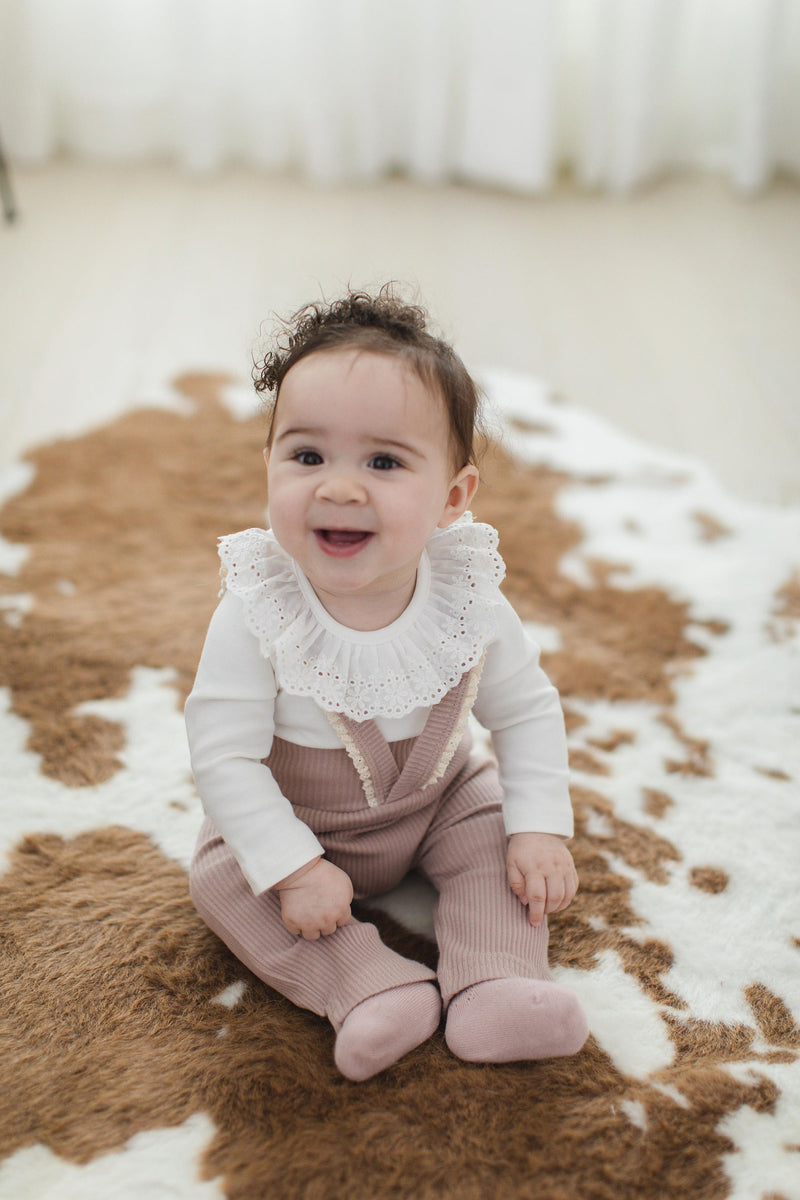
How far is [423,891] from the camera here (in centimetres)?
97

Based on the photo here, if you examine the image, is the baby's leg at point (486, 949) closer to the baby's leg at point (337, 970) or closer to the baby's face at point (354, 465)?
the baby's leg at point (337, 970)

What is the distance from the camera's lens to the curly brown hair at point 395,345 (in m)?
0.79

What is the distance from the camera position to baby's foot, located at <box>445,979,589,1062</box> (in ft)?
2.55

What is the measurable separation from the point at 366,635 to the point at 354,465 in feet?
0.49

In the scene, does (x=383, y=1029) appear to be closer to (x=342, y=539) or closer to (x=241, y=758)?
(x=241, y=758)

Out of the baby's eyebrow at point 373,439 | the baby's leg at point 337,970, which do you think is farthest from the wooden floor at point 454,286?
the baby's leg at point 337,970

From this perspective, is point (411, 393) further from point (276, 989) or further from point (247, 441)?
point (247, 441)

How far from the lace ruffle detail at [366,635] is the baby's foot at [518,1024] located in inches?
8.9

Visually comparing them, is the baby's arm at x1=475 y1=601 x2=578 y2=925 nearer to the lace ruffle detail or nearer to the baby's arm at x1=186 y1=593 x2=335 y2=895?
the lace ruffle detail

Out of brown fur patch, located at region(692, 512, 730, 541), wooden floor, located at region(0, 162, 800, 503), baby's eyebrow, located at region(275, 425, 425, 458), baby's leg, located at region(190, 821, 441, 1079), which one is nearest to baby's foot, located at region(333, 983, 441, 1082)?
baby's leg, located at region(190, 821, 441, 1079)

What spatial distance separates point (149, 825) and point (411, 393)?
508 mm

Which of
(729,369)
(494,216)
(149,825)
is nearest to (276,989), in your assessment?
(149,825)

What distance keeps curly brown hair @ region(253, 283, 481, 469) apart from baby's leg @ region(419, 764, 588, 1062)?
12.4 inches

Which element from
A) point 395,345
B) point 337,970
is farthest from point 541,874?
point 395,345
